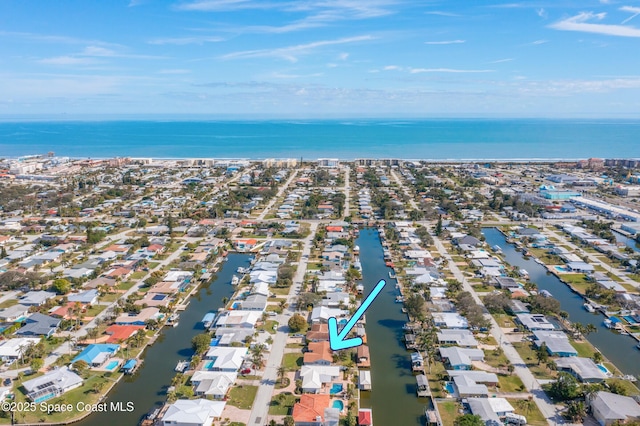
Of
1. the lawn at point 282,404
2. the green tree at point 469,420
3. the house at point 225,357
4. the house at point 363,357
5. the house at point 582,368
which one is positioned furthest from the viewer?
the house at point 363,357

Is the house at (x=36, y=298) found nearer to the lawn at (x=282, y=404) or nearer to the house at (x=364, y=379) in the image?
the lawn at (x=282, y=404)

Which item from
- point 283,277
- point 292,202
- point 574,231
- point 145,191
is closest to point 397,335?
point 283,277

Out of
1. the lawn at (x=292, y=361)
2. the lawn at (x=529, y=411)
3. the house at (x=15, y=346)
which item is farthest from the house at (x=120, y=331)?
the lawn at (x=529, y=411)

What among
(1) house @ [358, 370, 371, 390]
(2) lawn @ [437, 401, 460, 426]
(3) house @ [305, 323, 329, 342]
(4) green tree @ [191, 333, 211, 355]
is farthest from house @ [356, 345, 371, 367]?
(4) green tree @ [191, 333, 211, 355]

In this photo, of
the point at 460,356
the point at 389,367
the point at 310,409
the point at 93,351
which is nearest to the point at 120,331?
the point at 93,351

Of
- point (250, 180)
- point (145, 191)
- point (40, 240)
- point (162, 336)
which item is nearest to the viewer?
point (162, 336)

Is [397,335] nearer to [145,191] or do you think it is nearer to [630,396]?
[630,396]

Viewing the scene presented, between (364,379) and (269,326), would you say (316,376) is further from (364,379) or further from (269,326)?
(269,326)
